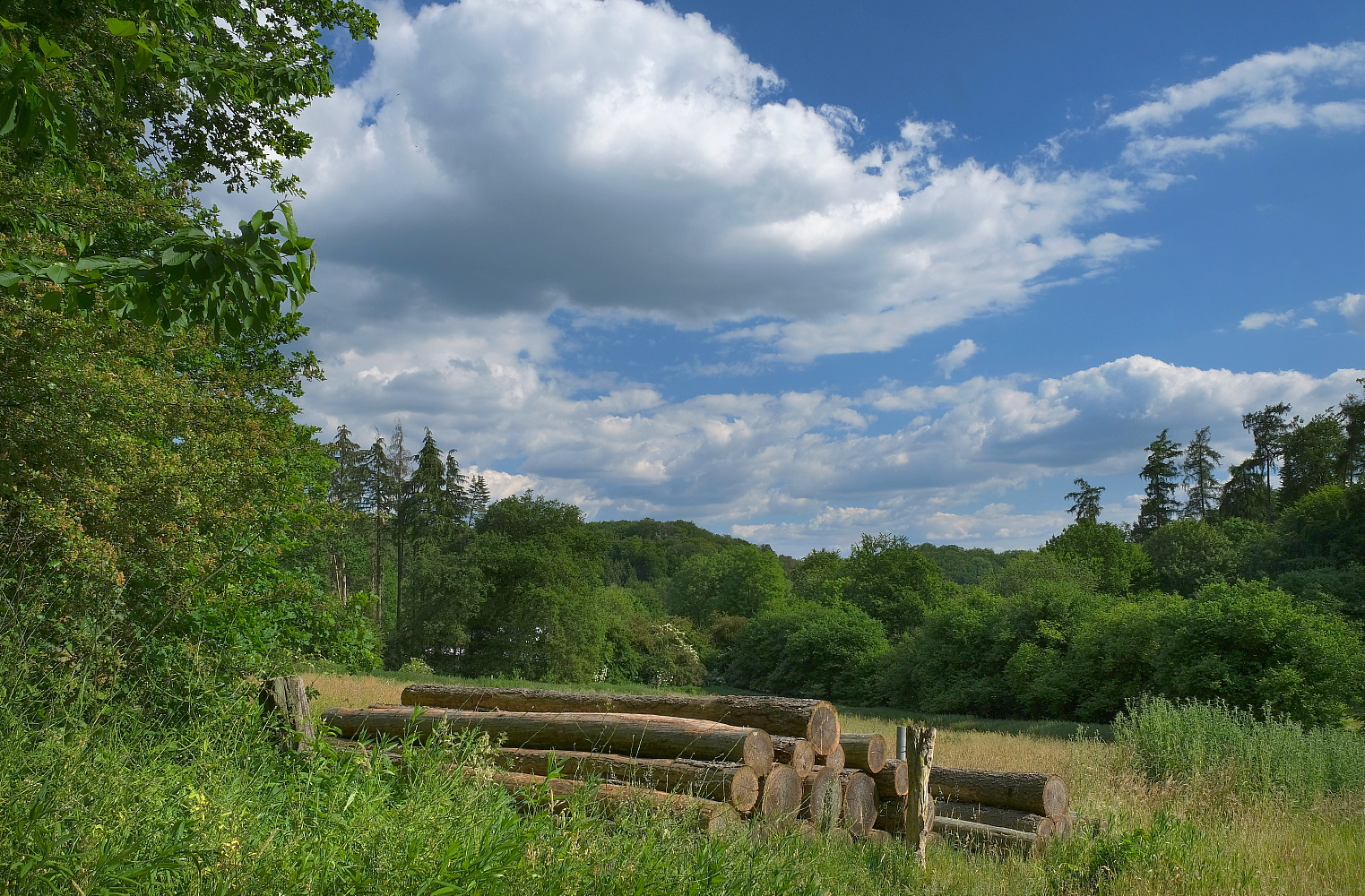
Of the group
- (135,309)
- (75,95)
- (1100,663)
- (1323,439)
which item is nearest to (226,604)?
(135,309)

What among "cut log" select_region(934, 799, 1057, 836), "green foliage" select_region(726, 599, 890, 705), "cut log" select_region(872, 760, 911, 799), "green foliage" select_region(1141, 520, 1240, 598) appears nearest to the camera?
"cut log" select_region(872, 760, 911, 799)

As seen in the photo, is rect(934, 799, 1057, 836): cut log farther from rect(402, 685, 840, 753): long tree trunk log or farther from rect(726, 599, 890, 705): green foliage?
rect(726, 599, 890, 705): green foliage

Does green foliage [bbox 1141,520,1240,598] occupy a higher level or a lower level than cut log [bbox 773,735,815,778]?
higher

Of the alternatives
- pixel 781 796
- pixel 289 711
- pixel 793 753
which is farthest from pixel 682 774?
pixel 289 711

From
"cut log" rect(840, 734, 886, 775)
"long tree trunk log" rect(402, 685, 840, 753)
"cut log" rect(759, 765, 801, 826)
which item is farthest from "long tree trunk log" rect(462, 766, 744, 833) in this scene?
"cut log" rect(840, 734, 886, 775)

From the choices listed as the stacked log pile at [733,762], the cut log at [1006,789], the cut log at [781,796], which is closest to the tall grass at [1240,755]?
the cut log at [1006,789]

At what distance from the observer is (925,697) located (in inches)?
1727

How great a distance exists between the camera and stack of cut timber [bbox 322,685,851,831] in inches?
279

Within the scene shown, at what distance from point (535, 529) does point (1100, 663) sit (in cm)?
3135

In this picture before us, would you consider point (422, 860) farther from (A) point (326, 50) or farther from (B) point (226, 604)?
(A) point (326, 50)

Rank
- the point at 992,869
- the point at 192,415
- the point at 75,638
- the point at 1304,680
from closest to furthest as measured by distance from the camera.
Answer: the point at 75,638 → the point at 992,869 → the point at 192,415 → the point at 1304,680

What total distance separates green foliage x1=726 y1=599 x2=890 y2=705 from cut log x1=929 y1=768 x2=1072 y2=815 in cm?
4061

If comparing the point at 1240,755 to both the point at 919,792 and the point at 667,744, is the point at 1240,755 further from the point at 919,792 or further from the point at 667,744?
the point at 667,744

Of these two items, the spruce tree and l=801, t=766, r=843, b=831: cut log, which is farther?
the spruce tree
